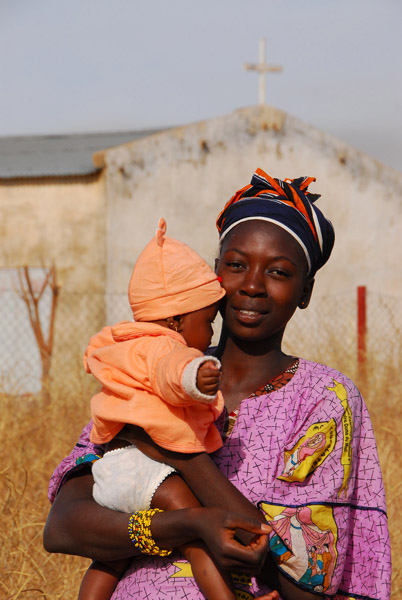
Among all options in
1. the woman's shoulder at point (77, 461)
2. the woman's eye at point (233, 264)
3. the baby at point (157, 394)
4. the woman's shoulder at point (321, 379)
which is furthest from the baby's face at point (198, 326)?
the woman's shoulder at point (77, 461)

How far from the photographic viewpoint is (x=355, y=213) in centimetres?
1234

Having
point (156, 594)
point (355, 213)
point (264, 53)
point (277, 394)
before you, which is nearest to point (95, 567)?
point (156, 594)

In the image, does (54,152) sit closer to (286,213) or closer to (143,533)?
(286,213)

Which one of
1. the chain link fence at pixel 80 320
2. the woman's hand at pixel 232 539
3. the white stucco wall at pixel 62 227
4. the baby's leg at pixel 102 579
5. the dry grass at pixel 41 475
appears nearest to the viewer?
the woman's hand at pixel 232 539

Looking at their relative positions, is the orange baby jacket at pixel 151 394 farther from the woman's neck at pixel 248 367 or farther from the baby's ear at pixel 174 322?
the woman's neck at pixel 248 367

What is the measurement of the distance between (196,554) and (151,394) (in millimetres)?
377

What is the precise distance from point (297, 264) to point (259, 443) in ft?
1.63

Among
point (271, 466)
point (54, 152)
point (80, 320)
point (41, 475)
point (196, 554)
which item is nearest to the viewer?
point (196, 554)

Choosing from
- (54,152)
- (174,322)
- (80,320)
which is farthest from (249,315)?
(54,152)

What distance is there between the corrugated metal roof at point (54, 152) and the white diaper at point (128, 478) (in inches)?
399

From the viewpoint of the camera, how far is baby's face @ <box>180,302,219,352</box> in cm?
202

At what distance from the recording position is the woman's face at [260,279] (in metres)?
2.08

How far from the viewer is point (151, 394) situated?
1847mm

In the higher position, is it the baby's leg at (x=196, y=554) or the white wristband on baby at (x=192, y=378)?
the white wristband on baby at (x=192, y=378)
